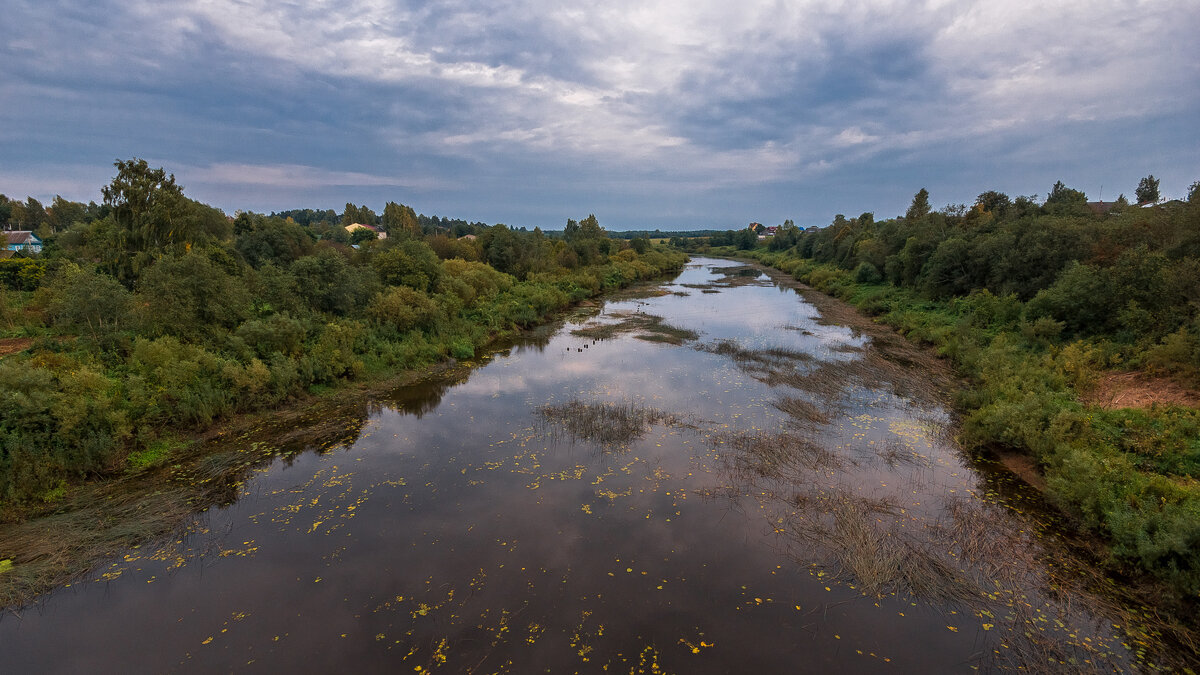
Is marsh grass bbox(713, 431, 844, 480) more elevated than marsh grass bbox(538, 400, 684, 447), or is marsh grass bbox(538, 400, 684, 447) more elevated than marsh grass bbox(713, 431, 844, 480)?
marsh grass bbox(538, 400, 684, 447)

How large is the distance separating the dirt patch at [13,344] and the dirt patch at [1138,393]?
106 feet

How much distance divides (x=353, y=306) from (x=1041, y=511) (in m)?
25.8

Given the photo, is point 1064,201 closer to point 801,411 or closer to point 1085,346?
point 1085,346

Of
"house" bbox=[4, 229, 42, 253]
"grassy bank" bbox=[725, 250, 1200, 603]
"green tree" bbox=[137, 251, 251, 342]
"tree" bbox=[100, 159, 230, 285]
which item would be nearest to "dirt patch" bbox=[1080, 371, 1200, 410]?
"grassy bank" bbox=[725, 250, 1200, 603]

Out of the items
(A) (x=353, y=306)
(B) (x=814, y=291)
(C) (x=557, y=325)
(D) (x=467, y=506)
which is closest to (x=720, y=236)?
(B) (x=814, y=291)

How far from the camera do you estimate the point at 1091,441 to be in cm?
1115

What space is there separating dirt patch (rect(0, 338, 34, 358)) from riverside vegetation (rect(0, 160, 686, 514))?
8cm

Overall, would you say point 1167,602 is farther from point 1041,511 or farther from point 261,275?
point 261,275

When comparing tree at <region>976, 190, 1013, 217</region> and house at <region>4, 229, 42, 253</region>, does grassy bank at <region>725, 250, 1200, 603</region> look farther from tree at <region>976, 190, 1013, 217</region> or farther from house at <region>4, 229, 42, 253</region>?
house at <region>4, 229, 42, 253</region>

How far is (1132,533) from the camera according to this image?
8.47 meters

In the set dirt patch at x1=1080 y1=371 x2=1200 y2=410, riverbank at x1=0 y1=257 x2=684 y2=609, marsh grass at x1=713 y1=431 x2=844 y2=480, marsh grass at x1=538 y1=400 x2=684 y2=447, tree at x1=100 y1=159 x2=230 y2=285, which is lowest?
marsh grass at x1=713 y1=431 x2=844 y2=480

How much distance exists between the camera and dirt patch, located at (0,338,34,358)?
14.2m

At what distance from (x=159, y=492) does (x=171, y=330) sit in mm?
7425

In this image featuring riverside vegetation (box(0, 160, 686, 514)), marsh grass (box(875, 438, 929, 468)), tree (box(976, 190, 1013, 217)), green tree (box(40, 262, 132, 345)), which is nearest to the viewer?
riverside vegetation (box(0, 160, 686, 514))
